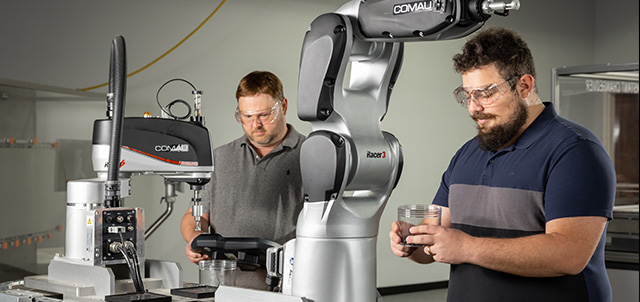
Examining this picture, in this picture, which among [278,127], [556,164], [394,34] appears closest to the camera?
[394,34]

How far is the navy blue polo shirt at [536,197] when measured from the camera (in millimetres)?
2006

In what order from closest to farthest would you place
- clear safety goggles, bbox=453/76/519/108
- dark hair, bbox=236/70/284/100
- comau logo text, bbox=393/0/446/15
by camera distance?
1. comau logo text, bbox=393/0/446/15
2. clear safety goggles, bbox=453/76/519/108
3. dark hair, bbox=236/70/284/100

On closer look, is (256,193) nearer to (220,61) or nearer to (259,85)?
(259,85)

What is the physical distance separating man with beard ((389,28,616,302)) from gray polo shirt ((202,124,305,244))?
34.0 inches

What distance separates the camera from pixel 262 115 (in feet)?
10.0

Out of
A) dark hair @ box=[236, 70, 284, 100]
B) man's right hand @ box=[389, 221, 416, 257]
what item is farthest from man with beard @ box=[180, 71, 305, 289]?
man's right hand @ box=[389, 221, 416, 257]

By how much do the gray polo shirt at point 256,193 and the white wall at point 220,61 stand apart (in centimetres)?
150

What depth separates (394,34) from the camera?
1.46 m

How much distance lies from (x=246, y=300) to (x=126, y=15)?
158 inches

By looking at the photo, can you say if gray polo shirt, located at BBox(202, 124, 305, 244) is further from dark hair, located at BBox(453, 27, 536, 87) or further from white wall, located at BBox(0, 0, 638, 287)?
white wall, located at BBox(0, 0, 638, 287)

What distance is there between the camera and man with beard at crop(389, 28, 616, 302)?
198 centimetres

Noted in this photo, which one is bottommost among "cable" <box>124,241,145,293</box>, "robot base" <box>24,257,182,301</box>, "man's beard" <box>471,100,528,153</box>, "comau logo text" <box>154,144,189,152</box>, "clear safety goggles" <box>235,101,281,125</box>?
"robot base" <box>24,257,182,301</box>

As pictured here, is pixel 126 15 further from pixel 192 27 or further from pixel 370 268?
pixel 370 268

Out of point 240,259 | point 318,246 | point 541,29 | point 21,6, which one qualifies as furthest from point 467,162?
point 541,29
